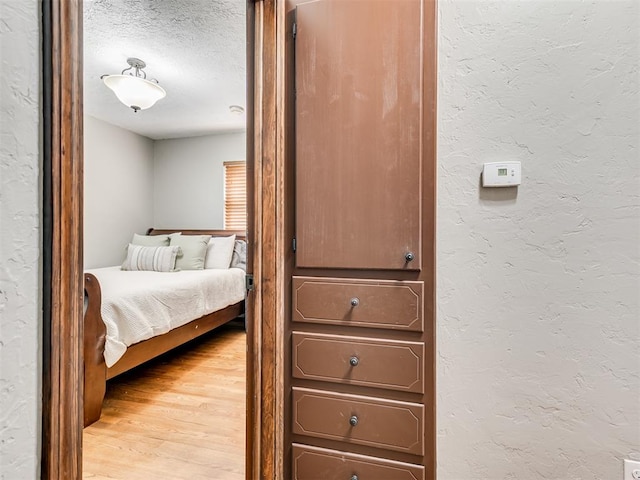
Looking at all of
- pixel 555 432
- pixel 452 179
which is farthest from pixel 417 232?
pixel 555 432

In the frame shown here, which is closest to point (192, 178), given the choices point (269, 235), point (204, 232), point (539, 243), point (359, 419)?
point (204, 232)

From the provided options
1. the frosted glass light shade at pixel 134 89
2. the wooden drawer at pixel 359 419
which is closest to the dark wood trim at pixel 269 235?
the wooden drawer at pixel 359 419

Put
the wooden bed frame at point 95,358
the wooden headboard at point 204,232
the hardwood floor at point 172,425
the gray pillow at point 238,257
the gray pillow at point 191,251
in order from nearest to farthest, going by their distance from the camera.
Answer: the hardwood floor at point 172,425 < the wooden bed frame at point 95,358 < the gray pillow at point 191,251 < the gray pillow at point 238,257 < the wooden headboard at point 204,232

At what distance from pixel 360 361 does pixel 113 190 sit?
4310 millimetres

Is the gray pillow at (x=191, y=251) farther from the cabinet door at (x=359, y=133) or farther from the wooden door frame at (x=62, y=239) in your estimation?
the wooden door frame at (x=62, y=239)

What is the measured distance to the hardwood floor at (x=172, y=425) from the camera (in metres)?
1.69

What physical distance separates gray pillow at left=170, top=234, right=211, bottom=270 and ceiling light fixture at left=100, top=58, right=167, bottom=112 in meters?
1.75

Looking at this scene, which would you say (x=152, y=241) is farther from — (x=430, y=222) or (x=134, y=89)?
(x=430, y=222)

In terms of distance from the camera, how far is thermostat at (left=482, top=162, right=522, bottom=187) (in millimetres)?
1198

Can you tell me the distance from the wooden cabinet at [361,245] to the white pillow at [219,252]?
9.85ft
